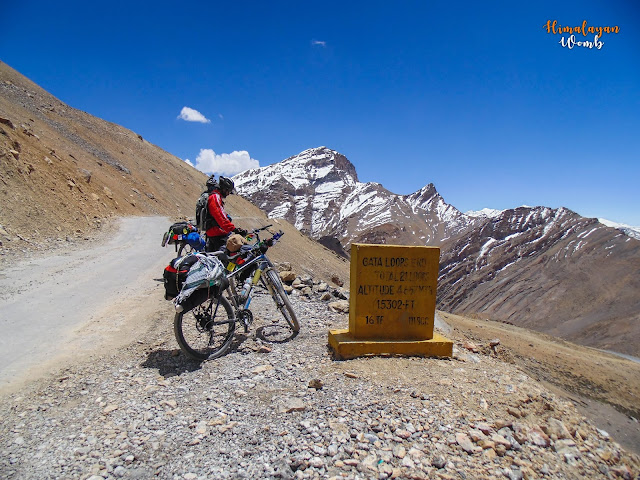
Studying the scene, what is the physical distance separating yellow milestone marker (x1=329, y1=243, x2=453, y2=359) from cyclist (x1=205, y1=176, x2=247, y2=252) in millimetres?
1891

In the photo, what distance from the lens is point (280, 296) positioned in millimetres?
5820

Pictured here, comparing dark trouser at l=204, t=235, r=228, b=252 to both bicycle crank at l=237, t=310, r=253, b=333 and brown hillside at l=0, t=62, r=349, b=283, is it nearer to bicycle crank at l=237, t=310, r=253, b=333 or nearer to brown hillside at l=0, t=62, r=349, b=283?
bicycle crank at l=237, t=310, r=253, b=333

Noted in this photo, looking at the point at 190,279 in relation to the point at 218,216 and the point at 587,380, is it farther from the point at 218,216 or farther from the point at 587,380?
the point at 587,380

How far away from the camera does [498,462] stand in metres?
3.45

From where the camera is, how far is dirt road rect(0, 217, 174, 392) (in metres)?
4.89

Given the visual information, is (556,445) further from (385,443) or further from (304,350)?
(304,350)

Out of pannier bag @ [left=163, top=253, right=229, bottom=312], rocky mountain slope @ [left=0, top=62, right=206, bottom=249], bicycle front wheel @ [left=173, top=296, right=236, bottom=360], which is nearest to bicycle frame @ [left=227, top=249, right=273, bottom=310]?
bicycle front wheel @ [left=173, top=296, right=236, bottom=360]

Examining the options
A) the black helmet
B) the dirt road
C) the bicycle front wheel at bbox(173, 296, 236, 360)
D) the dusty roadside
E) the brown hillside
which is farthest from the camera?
the brown hillside

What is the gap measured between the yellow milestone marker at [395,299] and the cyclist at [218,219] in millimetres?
1891

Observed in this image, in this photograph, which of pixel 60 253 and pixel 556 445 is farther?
pixel 60 253

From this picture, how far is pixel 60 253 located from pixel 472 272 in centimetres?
14044

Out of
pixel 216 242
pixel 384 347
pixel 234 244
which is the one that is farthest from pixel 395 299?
pixel 216 242

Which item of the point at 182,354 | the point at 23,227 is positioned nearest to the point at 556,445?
the point at 182,354

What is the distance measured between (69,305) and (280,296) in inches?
152
